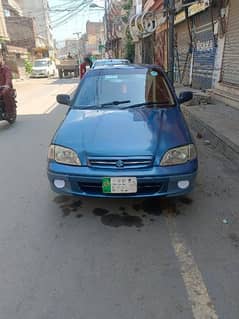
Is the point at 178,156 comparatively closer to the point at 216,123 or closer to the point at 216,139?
the point at 216,139

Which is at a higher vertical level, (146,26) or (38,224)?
(146,26)

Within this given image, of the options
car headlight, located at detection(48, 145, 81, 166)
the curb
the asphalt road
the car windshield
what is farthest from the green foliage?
car headlight, located at detection(48, 145, 81, 166)

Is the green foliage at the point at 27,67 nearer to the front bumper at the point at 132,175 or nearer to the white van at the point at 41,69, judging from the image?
the white van at the point at 41,69

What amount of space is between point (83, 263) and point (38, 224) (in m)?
0.89

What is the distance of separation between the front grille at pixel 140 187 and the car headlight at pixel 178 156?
0.75 ft

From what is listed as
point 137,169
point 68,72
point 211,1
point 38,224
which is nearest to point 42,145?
point 38,224

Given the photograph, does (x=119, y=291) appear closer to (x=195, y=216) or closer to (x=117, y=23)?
(x=195, y=216)

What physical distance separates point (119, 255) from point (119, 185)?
67cm

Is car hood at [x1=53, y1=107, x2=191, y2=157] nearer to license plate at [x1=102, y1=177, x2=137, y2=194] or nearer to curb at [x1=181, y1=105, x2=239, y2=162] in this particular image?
license plate at [x1=102, y1=177, x2=137, y2=194]

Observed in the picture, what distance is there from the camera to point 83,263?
2.61 meters

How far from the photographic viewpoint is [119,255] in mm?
2709

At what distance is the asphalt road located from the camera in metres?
2.15

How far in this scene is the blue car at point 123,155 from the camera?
2984mm

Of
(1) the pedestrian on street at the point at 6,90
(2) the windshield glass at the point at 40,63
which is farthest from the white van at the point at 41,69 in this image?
(1) the pedestrian on street at the point at 6,90
